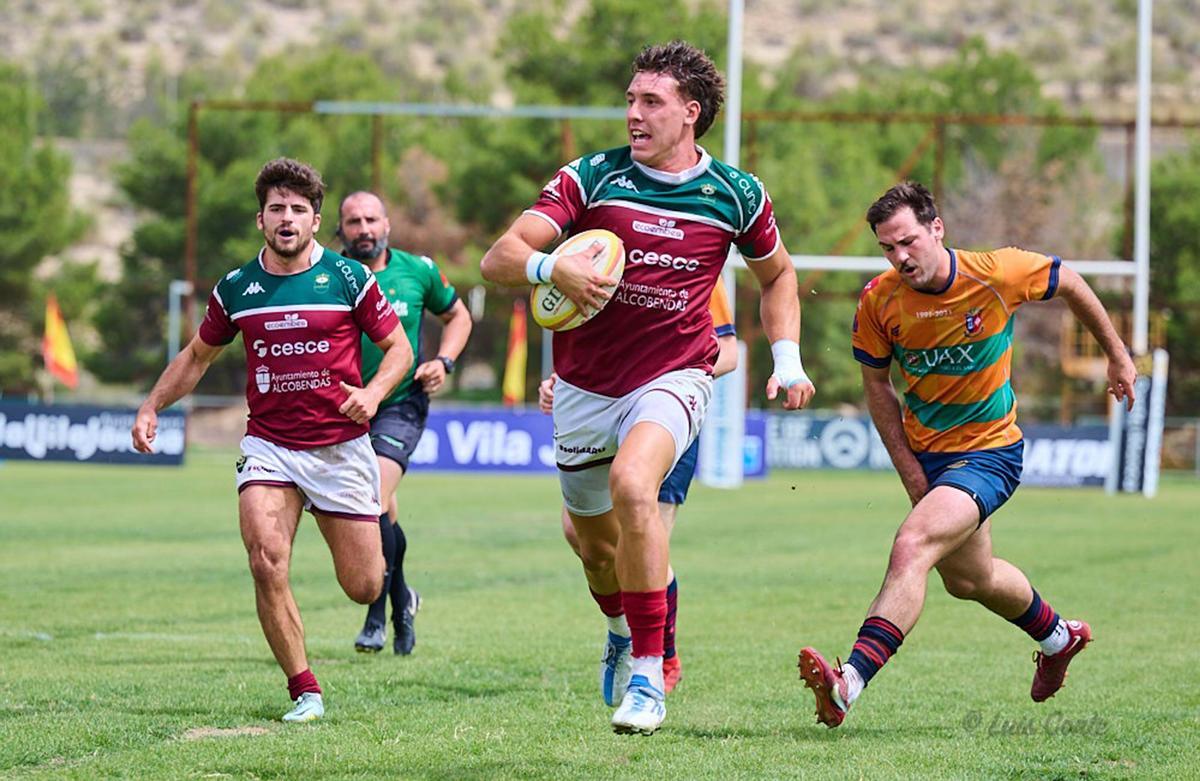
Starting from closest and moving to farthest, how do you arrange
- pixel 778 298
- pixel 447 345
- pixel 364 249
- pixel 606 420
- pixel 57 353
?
1. pixel 606 420
2. pixel 778 298
3. pixel 364 249
4. pixel 447 345
5. pixel 57 353

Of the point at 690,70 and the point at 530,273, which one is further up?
the point at 690,70

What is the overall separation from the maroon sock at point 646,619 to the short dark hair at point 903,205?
1.85 m

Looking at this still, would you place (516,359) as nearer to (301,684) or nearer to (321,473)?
(321,473)

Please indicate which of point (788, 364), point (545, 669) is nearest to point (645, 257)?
point (788, 364)

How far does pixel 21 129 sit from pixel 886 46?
68.9m

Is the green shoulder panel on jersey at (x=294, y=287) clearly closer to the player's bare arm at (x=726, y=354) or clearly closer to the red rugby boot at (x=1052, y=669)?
the player's bare arm at (x=726, y=354)

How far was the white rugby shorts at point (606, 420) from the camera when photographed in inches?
266

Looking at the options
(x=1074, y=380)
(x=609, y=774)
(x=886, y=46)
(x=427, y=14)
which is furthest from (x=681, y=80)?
(x=427, y=14)

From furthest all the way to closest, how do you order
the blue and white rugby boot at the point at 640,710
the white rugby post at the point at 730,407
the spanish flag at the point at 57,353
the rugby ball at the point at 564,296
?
1. the spanish flag at the point at 57,353
2. the white rugby post at the point at 730,407
3. the rugby ball at the point at 564,296
4. the blue and white rugby boot at the point at 640,710

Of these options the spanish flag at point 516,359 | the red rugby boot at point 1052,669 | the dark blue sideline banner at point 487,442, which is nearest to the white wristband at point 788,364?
the red rugby boot at point 1052,669

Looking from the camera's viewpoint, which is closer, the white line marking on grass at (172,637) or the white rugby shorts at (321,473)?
the white rugby shorts at (321,473)

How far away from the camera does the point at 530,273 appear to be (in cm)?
645

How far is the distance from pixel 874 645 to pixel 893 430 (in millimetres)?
1160
